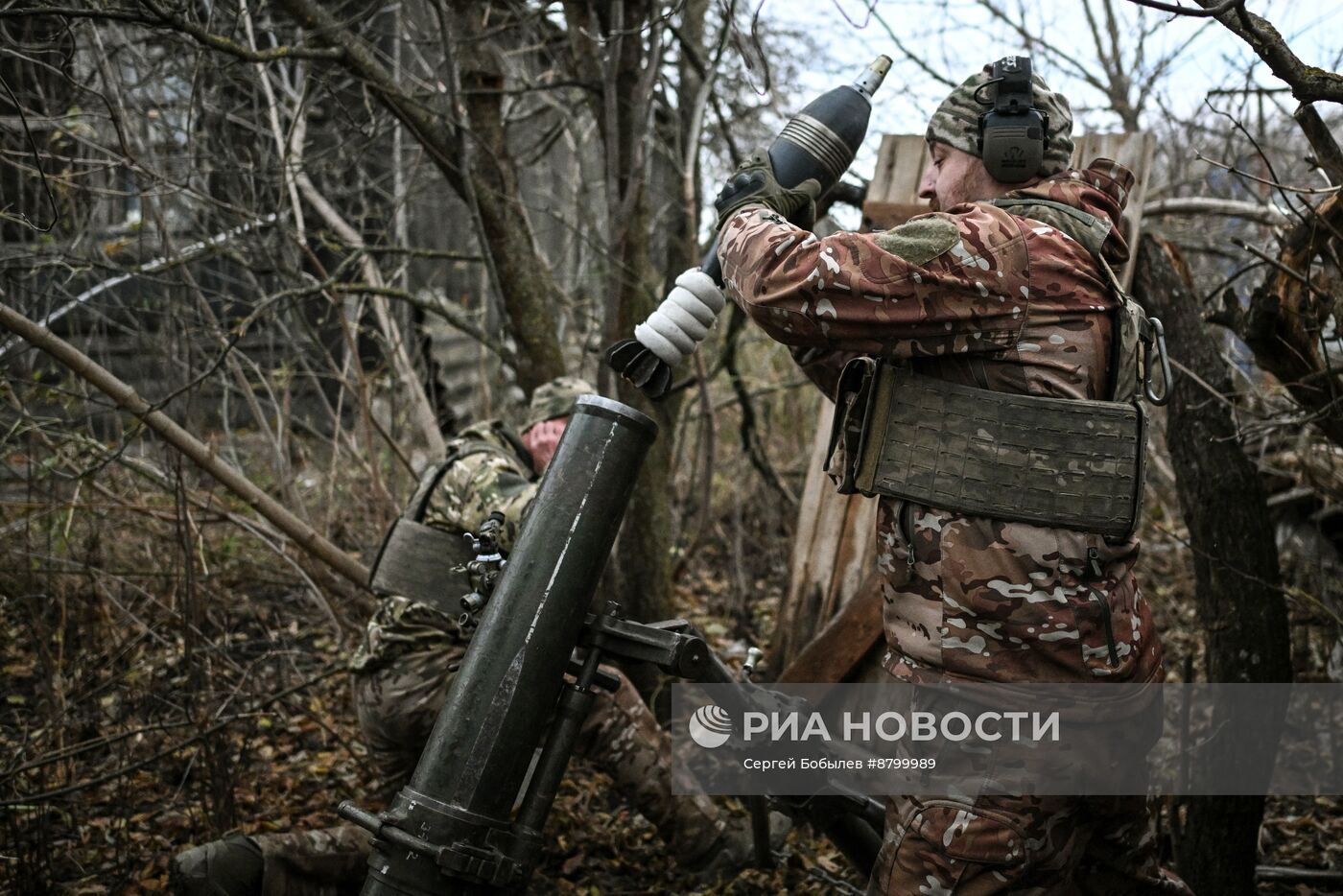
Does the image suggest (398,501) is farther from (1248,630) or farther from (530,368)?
(1248,630)

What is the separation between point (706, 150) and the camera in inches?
307

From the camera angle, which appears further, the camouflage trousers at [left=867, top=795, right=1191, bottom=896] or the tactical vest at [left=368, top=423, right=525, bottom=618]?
the tactical vest at [left=368, top=423, right=525, bottom=618]

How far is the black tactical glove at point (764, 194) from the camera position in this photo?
258 cm

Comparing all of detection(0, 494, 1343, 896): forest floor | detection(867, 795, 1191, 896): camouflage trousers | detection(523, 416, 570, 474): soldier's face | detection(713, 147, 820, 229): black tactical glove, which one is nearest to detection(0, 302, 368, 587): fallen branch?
detection(0, 494, 1343, 896): forest floor

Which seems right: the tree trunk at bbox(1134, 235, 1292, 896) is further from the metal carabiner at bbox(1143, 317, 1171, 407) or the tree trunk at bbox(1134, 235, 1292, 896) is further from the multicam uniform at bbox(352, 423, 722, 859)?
the multicam uniform at bbox(352, 423, 722, 859)

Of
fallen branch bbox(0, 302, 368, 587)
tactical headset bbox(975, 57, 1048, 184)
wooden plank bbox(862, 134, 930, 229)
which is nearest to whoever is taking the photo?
tactical headset bbox(975, 57, 1048, 184)

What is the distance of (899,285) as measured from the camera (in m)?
2.34

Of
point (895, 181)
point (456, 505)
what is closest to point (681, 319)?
point (456, 505)

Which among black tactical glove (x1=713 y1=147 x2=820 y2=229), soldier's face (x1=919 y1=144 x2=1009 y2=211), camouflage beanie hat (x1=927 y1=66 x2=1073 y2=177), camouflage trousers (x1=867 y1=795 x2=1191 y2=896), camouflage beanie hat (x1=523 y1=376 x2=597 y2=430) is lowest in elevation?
camouflage trousers (x1=867 y1=795 x2=1191 y2=896)

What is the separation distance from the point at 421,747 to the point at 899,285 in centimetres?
246

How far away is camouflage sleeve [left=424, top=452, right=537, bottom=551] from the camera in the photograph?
355 cm

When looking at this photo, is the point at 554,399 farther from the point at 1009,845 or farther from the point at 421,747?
the point at 1009,845

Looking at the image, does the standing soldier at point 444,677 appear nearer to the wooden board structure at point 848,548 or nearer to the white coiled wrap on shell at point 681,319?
the wooden board structure at point 848,548

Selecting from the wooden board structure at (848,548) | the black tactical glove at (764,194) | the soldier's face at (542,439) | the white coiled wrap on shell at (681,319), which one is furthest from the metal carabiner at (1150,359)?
the soldier's face at (542,439)
